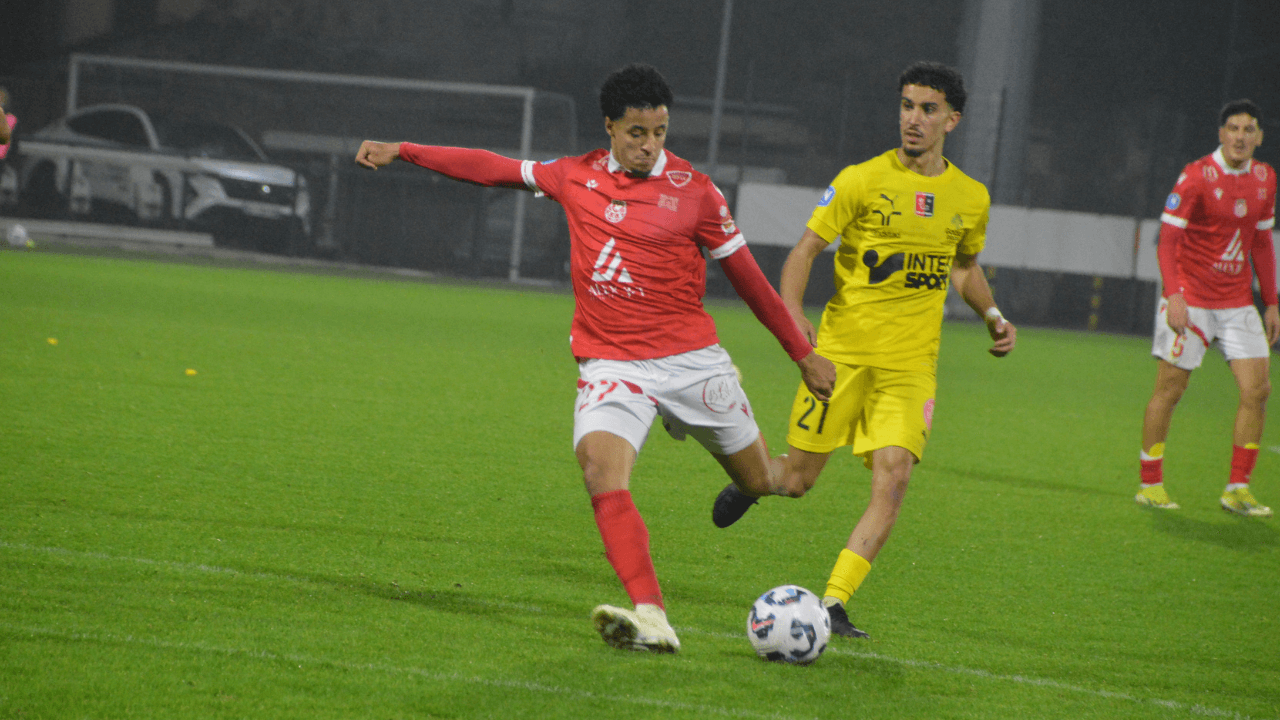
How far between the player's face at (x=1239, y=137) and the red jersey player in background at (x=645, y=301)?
12.9 feet

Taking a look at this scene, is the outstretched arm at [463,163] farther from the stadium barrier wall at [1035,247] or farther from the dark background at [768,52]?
the dark background at [768,52]

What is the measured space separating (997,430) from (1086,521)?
3.15m

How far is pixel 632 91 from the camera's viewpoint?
3912mm

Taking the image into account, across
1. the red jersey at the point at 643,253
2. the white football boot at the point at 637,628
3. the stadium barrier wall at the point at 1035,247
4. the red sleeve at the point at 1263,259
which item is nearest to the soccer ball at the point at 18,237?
the stadium barrier wall at the point at 1035,247

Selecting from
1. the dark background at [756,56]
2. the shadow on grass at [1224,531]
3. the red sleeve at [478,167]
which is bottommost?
the shadow on grass at [1224,531]

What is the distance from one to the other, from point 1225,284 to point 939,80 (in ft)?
10.9

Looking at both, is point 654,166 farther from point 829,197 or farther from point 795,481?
point 795,481

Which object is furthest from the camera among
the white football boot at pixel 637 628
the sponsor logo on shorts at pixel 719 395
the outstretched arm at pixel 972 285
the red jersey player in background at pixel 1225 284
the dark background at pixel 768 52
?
the dark background at pixel 768 52

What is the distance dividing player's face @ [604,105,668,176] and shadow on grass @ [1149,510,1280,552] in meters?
3.92

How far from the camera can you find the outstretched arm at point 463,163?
4297mm

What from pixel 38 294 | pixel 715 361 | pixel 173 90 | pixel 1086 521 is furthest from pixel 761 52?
pixel 715 361

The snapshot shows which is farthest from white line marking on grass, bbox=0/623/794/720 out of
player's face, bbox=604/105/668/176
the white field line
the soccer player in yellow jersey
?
player's face, bbox=604/105/668/176

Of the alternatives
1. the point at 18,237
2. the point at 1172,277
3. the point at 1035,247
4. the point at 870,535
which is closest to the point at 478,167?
the point at 870,535

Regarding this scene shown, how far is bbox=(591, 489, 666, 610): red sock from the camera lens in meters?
3.80
